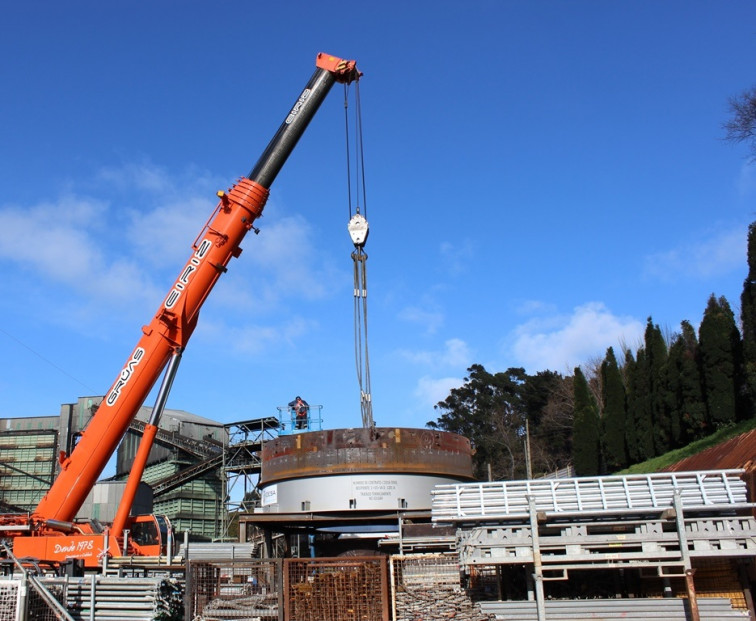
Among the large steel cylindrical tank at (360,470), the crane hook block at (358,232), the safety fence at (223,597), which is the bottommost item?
the safety fence at (223,597)

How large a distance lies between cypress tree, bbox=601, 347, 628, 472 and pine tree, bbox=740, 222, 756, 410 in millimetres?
11308

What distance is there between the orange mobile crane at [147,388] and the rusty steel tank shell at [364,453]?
16.6ft

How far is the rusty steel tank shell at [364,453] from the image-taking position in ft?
74.8

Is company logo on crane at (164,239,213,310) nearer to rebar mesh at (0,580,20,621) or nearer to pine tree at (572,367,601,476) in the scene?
rebar mesh at (0,580,20,621)

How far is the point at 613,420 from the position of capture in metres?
41.8

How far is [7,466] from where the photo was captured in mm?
52562

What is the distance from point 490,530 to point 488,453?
5523cm

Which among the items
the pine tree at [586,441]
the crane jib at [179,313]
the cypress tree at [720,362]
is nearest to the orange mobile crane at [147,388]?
the crane jib at [179,313]

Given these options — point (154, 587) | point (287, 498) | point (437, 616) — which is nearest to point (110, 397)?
point (154, 587)

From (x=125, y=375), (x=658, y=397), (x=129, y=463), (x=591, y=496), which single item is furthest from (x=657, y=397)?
(x=129, y=463)

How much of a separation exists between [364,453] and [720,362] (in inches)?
730

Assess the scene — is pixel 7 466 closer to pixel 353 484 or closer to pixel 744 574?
pixel 353 484

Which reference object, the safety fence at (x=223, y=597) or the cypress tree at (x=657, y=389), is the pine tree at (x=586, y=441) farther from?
the safety fence at (x=223, y=597)

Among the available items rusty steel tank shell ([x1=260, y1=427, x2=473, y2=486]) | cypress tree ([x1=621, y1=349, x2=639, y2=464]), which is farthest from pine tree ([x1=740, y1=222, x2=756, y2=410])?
rusty steel tank shell ([x1=260, y1=427, x2=473, y2=486])
